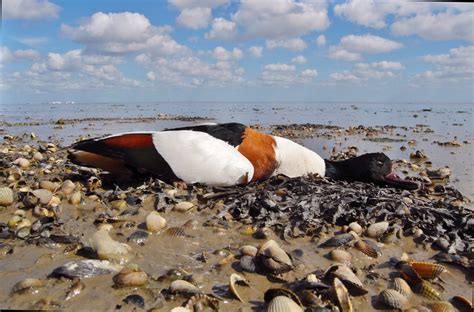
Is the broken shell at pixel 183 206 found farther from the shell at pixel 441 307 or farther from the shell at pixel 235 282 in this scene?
the shell at pixel 441 307

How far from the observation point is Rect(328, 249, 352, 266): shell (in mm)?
3062

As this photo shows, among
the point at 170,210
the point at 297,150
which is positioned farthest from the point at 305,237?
the point at 297,150

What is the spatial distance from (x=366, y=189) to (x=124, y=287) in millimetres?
3559

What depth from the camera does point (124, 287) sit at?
2.54 meters

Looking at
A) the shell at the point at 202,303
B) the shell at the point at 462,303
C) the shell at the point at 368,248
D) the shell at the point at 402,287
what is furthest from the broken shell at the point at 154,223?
the shell at the point at 462,303

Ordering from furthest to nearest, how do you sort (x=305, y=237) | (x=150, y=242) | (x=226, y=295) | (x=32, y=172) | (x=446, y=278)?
(x=32, y=172), (x=305, y=237), (x=150, y=242), (x=446, y=278), (x=226, y=295)

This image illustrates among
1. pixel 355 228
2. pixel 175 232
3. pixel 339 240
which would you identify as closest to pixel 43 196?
pixel 175 232

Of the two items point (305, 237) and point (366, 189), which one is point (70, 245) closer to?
point (305, 237)

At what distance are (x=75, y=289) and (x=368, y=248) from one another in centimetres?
217

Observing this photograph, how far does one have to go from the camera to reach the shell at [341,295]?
239 cm

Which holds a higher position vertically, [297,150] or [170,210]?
[297,150]

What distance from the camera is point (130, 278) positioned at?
2.55 m

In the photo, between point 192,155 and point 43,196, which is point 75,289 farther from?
point 192,155

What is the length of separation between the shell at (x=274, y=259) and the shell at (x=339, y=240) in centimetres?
61
